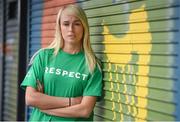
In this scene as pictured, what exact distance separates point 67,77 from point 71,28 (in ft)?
1.49

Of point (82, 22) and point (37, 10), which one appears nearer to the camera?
point (82, 22)

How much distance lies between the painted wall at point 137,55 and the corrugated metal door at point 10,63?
2730mm

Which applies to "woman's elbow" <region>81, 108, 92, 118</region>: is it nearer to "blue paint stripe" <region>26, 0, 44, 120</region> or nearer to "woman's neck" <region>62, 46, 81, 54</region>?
"woman's neck" <region>62, 46, 81, 54</region>

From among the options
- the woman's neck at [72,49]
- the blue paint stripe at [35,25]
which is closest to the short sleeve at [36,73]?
the woman's neck at [72,49]

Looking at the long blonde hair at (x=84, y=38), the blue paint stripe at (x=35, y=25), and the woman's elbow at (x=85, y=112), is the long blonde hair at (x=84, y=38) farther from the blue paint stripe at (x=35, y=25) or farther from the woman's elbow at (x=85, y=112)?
the blue paint stripe at (x=35, y=25)

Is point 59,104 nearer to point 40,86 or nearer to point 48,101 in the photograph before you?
point 48,101

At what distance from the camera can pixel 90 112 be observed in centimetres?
395

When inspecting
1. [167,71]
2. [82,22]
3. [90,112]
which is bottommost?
[90,112]

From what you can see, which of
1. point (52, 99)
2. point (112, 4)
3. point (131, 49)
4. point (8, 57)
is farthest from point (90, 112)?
point (8, 57)

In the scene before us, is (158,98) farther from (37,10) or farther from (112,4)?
(37,10)

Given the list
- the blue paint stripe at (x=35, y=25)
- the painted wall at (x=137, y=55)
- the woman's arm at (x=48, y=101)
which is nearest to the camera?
the painted wall at (x=137, y=55)

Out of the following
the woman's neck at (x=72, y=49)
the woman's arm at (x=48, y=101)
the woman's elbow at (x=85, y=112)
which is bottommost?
the woman's elbow at (x=85, y=112)

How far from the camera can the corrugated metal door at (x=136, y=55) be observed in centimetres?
339

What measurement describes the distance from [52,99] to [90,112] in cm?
37
